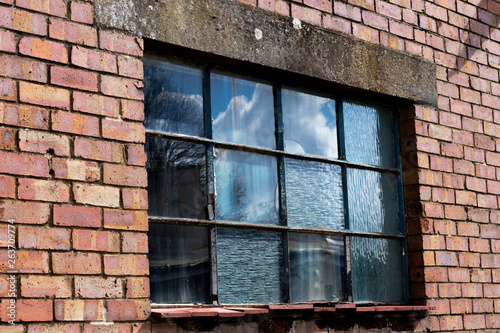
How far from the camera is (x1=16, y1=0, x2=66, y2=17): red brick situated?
3.17 meters

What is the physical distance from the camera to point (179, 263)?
364 centimetres

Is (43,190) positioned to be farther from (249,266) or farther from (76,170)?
(249,266)

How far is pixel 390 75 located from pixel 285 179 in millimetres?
1102

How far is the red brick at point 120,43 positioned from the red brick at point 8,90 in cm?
50

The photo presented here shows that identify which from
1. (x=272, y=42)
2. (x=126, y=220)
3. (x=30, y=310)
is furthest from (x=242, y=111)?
(x=30, y=310)

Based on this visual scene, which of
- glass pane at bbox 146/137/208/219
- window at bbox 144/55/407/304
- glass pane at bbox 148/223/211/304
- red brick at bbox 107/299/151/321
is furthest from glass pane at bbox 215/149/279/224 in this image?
red brick at bbox 107/299/151/321

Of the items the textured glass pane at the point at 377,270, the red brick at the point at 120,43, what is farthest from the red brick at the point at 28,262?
the textured glass pane at the point at 377,270

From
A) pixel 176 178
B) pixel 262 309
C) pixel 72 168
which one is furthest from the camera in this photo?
pixel 176 178

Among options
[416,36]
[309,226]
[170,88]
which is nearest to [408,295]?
[309,226]

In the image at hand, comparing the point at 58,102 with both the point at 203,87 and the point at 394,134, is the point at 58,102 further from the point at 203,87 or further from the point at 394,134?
the point at 394,134

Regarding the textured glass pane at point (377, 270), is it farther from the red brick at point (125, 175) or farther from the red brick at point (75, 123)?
the red brick at point (75, 123)

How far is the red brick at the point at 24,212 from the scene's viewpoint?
294 cm

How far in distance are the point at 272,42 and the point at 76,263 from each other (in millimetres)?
1757

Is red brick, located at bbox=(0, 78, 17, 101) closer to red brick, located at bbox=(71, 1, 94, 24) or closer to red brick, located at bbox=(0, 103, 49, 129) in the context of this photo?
red brick, located at bbox=(0, 103, 49, 129)
